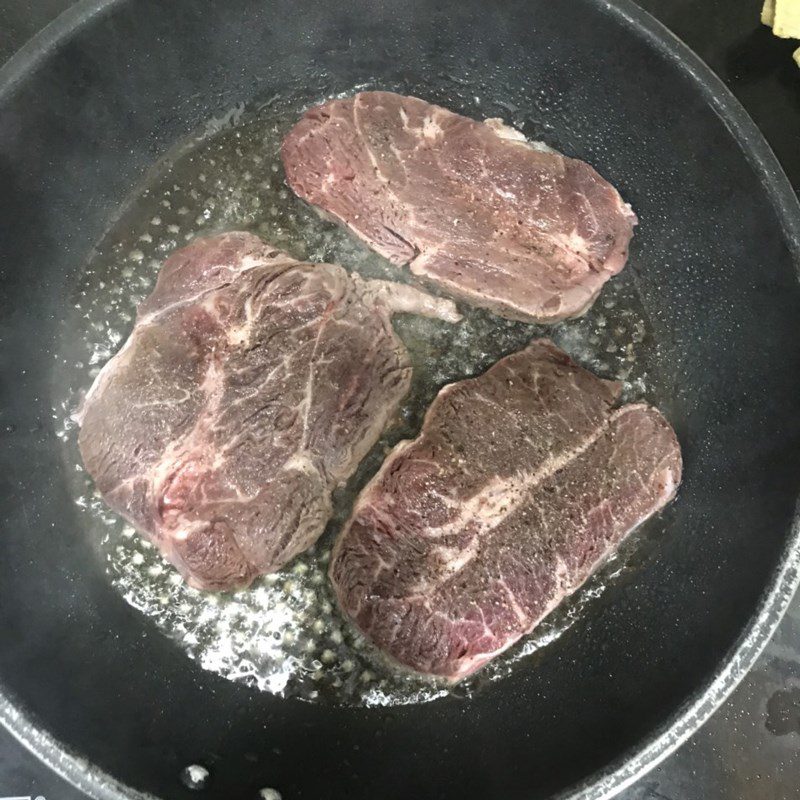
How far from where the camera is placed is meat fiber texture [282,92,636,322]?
2084 mm

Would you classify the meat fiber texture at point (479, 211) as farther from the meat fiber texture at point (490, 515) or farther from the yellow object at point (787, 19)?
the yellow object at point (787, 19)

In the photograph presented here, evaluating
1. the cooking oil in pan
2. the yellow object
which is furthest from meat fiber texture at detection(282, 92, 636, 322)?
the yellow object

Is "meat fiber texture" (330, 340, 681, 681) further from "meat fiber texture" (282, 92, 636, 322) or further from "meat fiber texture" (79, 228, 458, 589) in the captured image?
"meat fiber texture" (282, 92, 636, 322)

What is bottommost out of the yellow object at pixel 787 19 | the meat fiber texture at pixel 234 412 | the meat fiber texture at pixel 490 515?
the meat fiber texture at pixel 490 515

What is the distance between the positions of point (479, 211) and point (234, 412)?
3.25 feet

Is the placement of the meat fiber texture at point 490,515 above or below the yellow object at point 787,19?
Answer: below

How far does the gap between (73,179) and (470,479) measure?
1.59 m

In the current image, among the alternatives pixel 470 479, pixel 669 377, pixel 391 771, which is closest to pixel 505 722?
pixel 391 771

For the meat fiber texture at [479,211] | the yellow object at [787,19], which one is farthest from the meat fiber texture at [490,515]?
the yellow object at [787,19]

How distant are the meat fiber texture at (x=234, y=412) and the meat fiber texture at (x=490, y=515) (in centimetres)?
21

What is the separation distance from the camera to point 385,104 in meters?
2.16

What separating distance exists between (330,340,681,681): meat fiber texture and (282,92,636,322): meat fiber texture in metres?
0.31

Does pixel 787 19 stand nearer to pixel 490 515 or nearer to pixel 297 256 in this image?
pixel 297 256

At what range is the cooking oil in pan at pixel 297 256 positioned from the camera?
2.11m
